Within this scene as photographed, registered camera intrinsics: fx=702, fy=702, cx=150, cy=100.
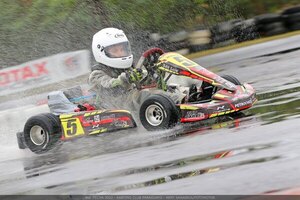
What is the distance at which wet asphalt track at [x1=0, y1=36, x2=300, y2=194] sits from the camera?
551 cm

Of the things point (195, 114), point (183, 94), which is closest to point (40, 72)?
point (183, 94)

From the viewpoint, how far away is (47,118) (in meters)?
9.41

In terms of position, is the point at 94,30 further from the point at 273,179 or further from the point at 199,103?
the point at 273,179

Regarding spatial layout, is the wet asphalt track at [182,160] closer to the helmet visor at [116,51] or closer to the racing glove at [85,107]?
the racing glove at [85,107]

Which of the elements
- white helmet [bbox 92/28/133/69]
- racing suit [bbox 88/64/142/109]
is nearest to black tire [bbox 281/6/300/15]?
white helmet [bbox 92/28/133/69]

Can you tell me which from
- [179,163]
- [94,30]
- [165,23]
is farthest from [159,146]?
[165,23]

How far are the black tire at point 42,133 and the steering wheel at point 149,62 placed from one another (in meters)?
1.27

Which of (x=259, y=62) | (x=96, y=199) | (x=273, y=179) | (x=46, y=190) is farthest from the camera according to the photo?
(x=259, y=62)

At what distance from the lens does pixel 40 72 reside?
670 inches

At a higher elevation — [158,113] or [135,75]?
[135,75]

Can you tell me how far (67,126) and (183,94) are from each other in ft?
5.29

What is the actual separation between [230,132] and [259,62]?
28.2ft

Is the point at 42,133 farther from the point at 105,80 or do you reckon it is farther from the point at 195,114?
the point at 195,114

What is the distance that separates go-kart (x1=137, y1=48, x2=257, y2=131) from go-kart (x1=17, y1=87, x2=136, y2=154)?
0.39 m
